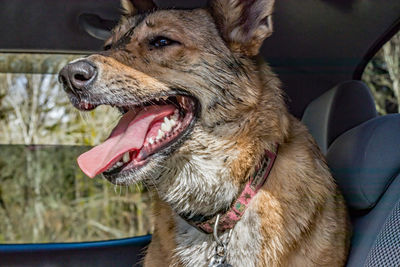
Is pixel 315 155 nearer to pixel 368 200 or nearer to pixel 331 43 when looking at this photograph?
pixel 368 200

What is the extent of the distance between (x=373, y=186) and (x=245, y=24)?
0.82 m

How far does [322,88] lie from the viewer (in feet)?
10.4

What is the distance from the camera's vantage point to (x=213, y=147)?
2084 millimetres

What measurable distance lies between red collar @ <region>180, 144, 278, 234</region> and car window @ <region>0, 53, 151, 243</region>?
2.85 ft

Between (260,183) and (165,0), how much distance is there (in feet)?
4.14

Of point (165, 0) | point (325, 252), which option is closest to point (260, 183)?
point (325, 252)

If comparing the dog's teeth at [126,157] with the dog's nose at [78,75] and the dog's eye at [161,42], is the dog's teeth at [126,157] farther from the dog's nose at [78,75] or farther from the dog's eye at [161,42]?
the dog's eye at [161,42]

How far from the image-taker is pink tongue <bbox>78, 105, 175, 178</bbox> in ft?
6.53

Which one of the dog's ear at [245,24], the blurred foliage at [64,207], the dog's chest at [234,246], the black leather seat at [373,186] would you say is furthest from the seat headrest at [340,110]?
the blurred foliage at [64,207]

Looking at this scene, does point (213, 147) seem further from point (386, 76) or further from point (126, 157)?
point (386, 76)

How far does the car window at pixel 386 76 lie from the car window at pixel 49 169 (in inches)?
59.6

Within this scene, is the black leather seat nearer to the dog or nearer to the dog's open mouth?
the dog

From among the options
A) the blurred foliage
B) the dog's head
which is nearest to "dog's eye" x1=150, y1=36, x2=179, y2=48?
the dog's head

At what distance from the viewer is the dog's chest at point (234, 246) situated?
1974 millimetres
